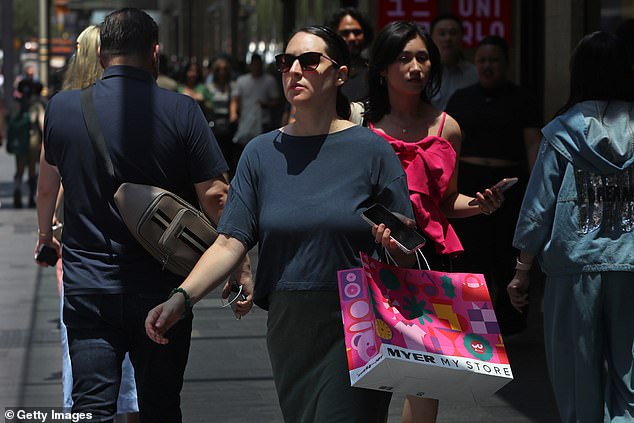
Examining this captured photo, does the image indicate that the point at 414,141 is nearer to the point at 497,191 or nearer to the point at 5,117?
the point at 497,191

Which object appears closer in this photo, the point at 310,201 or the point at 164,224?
the point at 310,201

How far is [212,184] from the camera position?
4789 mm

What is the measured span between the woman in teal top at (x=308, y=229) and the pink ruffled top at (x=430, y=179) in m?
0.95

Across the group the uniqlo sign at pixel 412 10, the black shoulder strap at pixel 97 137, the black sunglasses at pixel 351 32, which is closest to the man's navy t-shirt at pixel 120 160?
the black shoulder strap at pixel 97 137

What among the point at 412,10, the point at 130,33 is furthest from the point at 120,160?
the point at 412,10

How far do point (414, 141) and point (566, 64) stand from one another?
5.19 meters

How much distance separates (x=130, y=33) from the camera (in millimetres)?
4766

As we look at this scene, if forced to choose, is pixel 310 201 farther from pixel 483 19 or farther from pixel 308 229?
pixel 483 19

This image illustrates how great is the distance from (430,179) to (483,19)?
6945 mm

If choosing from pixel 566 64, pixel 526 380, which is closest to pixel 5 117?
pixel 566 64

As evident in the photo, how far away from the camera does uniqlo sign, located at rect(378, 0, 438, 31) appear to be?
39.4 feet

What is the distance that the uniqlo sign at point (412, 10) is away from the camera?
39.4 feet

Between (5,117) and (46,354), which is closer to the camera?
(46,354)

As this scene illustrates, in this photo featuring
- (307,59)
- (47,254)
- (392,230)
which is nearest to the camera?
(392,230)
